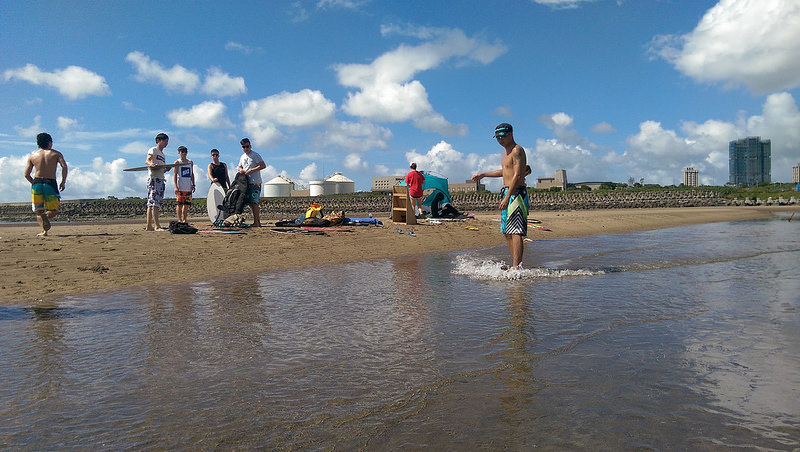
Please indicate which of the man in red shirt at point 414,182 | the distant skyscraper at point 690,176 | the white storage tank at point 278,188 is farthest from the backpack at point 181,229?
the distant skyscraper at point 690,176

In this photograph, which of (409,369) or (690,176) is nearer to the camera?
(409,369)

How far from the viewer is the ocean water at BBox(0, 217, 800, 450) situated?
217cm

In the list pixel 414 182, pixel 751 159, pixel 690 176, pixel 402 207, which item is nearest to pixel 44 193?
pixel 402 207

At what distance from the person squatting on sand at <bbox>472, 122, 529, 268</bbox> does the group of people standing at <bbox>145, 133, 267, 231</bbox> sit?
21.3 feet

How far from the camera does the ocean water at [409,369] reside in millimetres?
2172

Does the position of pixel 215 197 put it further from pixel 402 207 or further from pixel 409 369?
pixel 409 369

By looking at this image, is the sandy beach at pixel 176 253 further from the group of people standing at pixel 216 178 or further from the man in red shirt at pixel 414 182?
the man in red shirt at pixel 414 182

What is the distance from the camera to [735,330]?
380 centimetres

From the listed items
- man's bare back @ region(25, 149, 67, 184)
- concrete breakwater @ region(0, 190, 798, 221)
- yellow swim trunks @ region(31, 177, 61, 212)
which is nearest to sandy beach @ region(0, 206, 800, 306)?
yellow swim trunks @ region(31, 177, 61, 212)

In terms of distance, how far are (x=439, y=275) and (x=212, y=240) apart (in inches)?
203

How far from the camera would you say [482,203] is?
4778cm

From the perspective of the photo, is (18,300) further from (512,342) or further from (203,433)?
(512,342)

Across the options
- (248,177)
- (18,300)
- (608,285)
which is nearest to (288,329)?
(18,300)

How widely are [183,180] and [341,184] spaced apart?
6593 cm
